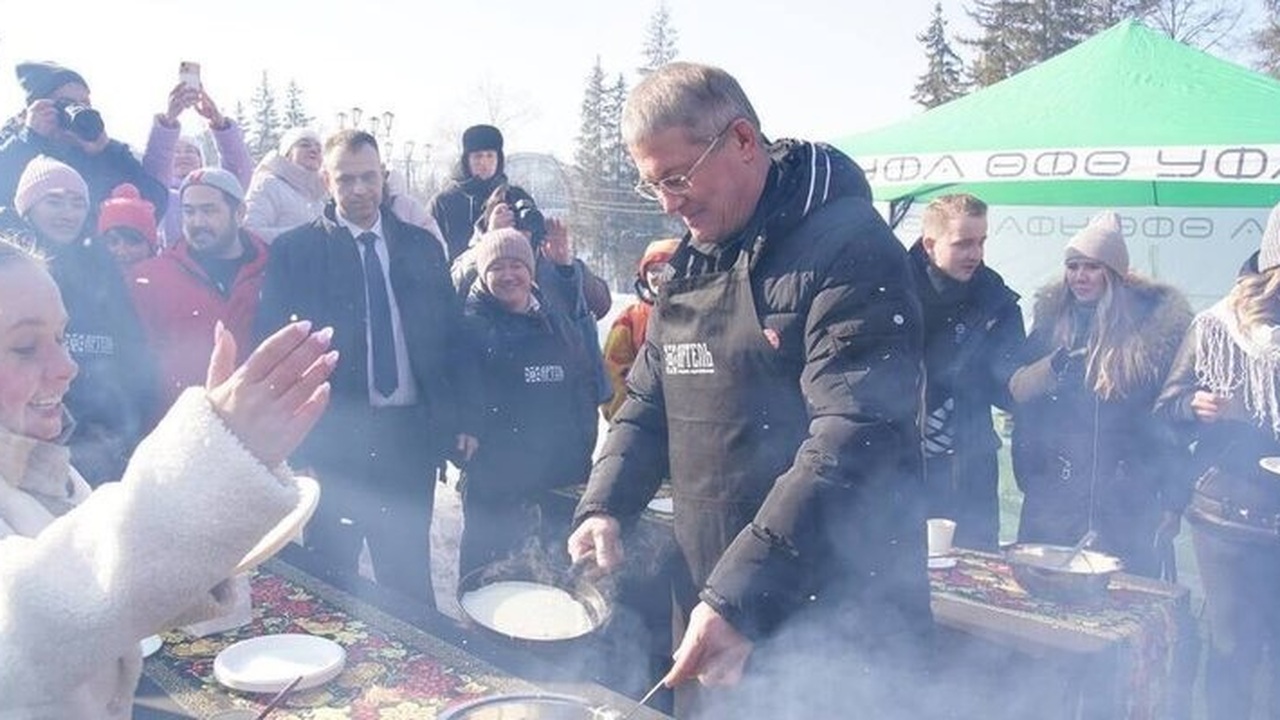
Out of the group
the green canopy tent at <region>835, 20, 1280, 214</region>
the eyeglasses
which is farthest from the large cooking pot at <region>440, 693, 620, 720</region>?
the green canopy tent at <region>835, 20, 1280, 214</region>

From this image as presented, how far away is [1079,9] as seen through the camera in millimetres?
25062

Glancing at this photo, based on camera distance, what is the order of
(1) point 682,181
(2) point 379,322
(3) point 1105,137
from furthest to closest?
1. (3) point 1105,137
2. (2) point 379,322
3. (1) point 682,181

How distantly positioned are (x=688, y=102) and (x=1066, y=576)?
5.87 ft

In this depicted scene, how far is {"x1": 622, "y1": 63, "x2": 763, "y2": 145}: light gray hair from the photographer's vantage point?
2125 millimetres

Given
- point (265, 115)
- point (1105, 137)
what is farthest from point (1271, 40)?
point (265, 115)

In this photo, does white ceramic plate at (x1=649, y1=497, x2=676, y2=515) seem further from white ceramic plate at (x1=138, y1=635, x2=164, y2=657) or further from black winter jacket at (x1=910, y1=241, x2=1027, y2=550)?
white ceramic plate at (x1=138, y1=635, x2=164, y2=657)

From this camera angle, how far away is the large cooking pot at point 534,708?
1829 mm

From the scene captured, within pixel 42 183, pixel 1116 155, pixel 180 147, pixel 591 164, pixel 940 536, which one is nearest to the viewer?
pixel 940 536

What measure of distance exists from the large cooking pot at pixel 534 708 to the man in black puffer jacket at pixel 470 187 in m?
4.77

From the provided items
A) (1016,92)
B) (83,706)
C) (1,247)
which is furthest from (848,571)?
(1016,92)

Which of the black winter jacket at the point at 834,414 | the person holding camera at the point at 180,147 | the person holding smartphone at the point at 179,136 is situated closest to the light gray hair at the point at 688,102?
the black winter jacket at the point at 834,414

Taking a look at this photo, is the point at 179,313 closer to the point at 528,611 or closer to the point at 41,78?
the point at 41,78

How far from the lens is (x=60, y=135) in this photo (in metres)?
4.70

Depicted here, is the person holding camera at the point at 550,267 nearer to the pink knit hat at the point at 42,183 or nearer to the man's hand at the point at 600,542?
the pink knit hat at the point at 42,183
